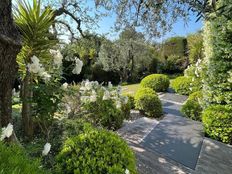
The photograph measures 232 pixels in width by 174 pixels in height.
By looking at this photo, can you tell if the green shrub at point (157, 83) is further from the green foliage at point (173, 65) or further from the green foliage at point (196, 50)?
the green foliage at point (173, 65)

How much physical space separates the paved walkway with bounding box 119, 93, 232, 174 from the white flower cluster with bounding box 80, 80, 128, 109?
2.76 feet

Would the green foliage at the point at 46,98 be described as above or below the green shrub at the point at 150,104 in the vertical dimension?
above

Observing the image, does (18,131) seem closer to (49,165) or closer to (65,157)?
(49,165)

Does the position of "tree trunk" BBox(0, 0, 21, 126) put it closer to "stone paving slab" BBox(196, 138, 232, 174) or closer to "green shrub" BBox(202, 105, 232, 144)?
"stone paving slab" BBox(196, 138, 232, 174)

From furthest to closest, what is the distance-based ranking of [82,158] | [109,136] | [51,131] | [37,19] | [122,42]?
[122,42] < [51,131] < [37,19] < [109,136] < [82,158]

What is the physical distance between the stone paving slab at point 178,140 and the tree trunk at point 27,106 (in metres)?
2.41

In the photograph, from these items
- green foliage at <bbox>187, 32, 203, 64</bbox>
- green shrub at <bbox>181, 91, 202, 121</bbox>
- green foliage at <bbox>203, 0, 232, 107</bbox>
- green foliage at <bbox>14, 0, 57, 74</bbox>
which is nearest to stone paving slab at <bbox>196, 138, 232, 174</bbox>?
green foliage at <bbox>203, 0, 232, 107</bbox>

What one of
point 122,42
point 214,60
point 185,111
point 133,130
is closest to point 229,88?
point 214,60

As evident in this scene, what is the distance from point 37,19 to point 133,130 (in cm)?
384

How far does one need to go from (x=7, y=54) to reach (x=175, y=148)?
12.7ft

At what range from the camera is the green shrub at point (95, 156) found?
2.83m

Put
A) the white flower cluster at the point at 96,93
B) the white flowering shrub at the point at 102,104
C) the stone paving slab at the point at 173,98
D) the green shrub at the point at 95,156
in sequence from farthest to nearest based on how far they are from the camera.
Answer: the stone paving slab at the point at 173,98 → the white flowering shrub at the point at 102,104 → the white flower cluster at the point at 96,93 → the green shrub at the point at 95,156

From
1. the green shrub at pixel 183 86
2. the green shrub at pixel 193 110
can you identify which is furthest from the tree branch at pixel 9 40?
the green shrub at pixel 183 86

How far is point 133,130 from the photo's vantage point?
6.73 m
